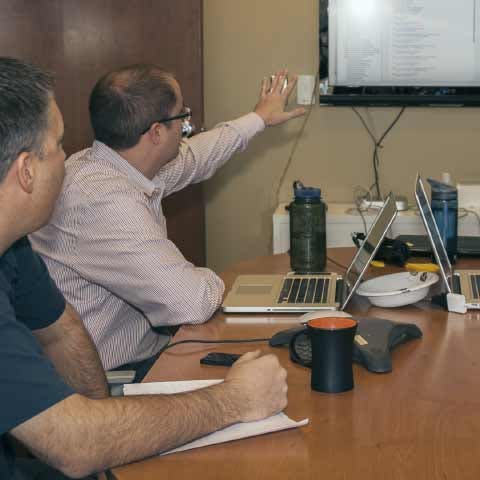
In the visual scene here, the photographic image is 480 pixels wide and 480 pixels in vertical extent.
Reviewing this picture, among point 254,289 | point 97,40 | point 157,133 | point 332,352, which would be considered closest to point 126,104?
point 157,133

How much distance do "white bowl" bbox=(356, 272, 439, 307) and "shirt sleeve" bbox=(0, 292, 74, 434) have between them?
103cm

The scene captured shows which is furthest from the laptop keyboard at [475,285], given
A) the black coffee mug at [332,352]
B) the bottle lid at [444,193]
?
the black coffee mug at [332,352]

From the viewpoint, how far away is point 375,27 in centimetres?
362

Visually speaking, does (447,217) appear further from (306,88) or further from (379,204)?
(306,88)

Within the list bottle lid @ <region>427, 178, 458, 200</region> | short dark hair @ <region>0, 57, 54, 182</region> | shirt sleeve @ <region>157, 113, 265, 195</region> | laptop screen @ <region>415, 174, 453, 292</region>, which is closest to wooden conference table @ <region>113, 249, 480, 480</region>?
laptop screen @ <region>415, 174, 453, 292</region>

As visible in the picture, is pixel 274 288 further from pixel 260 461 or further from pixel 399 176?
pixel 399 176

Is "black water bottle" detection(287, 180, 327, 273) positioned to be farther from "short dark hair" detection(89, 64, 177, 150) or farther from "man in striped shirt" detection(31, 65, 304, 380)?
"short dark hair" detection(89, 64, 177, 150)

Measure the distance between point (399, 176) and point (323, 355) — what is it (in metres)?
2.36

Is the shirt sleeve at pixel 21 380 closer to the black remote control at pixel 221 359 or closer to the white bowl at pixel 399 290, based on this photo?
the black remote control at pixel 221 359

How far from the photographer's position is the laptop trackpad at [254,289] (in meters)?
2.25

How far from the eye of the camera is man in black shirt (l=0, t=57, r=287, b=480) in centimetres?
126

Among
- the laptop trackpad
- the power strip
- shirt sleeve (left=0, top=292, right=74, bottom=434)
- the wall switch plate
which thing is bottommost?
the laptop trackpad

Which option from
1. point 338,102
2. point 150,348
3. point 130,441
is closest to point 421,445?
point 130,441

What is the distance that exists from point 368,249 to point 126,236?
1.92 feet
